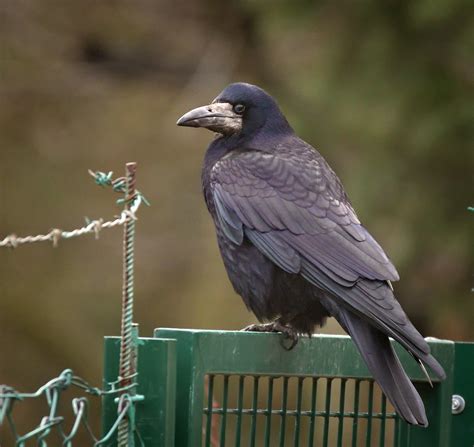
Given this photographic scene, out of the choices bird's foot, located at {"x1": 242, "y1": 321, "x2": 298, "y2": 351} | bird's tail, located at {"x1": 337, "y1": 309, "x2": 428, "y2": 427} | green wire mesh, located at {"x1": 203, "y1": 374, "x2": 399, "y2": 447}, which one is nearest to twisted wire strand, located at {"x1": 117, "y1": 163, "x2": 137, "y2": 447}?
green wire mesh, located at {"x1": 203, "y1": 374, "x2": 399, "y2": 447}

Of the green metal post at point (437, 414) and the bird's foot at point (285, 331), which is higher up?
the bird's foot at point (285, 331)

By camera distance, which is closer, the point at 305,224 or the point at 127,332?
the point at 127,332

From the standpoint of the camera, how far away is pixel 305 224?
190 inches

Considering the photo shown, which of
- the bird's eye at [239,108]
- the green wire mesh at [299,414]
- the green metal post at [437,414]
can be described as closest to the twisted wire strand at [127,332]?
the green wire mesh at [299,414]

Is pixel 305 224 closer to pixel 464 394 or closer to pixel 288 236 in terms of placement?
pixel 288 236

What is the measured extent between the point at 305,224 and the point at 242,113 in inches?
33.6

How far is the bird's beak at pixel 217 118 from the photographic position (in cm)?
532

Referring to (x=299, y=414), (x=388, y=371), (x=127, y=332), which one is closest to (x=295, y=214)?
(x=388, y=371)

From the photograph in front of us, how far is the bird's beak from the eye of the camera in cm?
532

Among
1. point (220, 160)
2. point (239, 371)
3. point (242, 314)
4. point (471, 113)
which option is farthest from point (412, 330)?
point (242, 314)

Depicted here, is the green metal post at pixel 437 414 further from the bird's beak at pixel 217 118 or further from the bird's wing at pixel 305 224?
the bird's beak at pixel 217 118

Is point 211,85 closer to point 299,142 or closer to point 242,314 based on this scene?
point 242,314

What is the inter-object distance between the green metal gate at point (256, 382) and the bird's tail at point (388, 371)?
8cm

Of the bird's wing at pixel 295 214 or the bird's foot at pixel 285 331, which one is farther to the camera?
the bird's wing at pixel 295 214
